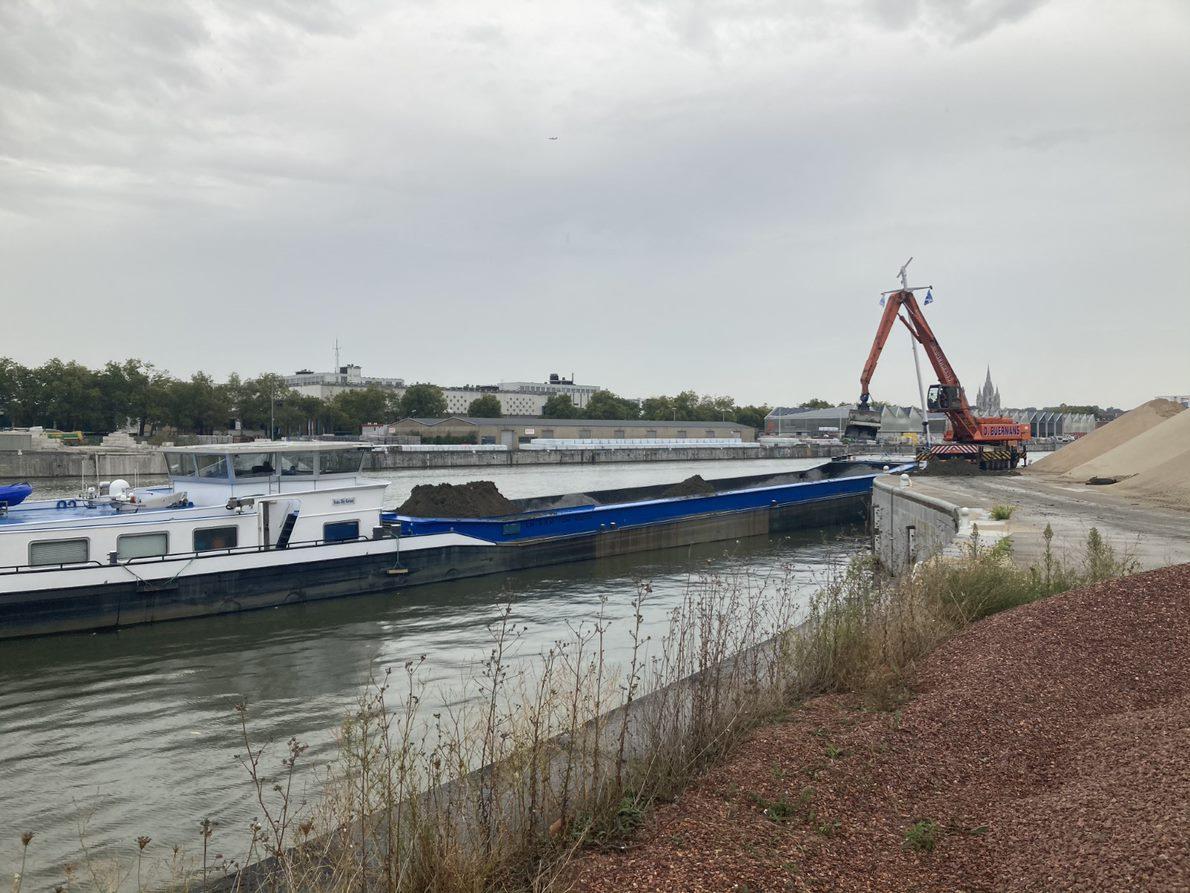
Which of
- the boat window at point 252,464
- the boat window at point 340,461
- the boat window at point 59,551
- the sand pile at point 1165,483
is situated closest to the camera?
the boat window at point 59,551

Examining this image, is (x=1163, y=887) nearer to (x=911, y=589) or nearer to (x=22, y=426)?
(x=911, y=589)

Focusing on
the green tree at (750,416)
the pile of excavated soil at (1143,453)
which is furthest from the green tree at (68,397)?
the green tree at (750,416)

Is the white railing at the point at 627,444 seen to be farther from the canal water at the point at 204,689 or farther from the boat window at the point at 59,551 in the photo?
the boat window at the point at 59,551

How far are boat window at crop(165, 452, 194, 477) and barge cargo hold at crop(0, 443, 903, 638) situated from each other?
0.05 meters

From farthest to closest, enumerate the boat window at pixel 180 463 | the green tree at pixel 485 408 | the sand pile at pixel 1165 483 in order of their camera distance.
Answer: the green tree at pixel 485 408, the sand pile at pixel 1165 483, the boat window at pixel 180 463

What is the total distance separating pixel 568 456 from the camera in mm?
92938

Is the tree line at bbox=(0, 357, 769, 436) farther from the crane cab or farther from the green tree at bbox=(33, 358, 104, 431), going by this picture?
the crane cab

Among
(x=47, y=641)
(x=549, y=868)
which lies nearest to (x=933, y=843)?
(x=549, y=868)

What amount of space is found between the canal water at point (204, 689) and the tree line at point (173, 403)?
82845 mm

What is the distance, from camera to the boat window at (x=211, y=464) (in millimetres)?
20703

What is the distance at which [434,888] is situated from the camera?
179 inches

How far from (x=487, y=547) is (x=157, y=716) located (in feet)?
38.2

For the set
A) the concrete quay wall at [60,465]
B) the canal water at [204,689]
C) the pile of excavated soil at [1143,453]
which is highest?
the pile of excavated soil at [1143,453]

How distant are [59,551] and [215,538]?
298cm
